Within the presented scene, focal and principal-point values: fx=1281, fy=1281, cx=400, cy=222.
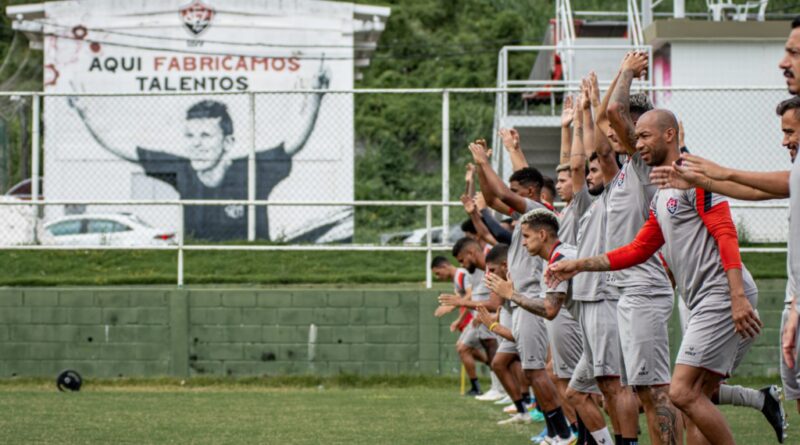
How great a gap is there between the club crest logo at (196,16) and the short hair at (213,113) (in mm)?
3155

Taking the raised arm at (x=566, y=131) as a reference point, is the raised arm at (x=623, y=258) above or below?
below

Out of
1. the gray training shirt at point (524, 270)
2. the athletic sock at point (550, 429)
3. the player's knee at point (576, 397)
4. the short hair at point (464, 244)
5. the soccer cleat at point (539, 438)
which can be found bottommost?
the soccer cleat at point (539, 438)

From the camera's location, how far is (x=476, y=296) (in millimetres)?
14492

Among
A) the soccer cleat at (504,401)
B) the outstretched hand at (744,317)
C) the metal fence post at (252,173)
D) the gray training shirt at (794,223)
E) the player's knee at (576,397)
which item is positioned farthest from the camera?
the metal fence post at (252,173)

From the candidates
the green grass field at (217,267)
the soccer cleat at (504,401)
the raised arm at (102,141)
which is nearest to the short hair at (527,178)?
the soccer cleat at (504,401)

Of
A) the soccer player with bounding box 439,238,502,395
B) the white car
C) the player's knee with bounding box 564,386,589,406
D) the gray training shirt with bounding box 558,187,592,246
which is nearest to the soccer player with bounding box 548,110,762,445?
the player's knee with bounding box 564,386,589,406

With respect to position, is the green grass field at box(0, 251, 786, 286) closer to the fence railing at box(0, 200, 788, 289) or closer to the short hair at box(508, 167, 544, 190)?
the fence railing at box(0, 200, 788, 289)

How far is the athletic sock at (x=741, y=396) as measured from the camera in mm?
9898

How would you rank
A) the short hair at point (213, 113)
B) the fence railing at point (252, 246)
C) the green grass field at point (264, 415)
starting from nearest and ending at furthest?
1. the green grass field at point (264, 415)
2. the fence railing at point (252, 246)
3. the short hair at point (213, 113)

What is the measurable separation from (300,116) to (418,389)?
8.48 metres

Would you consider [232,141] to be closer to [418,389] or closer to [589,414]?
[418,389]

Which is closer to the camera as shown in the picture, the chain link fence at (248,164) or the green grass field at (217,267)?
the chain link fence at (248,164)

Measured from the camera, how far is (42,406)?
13742 mm

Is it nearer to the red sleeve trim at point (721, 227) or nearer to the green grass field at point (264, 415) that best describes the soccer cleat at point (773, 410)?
the green grass field at point (264, 415)
